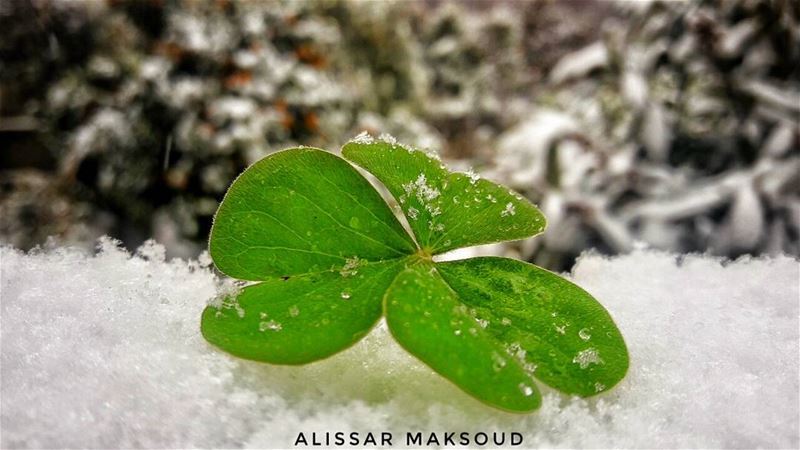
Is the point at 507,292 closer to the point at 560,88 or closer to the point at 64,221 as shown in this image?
the point at 64,221

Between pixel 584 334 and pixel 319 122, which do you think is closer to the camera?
pixel 584 334

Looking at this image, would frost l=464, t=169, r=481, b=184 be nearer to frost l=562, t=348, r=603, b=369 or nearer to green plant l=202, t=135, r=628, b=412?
green plant l=202, t=135, r=628, b=412

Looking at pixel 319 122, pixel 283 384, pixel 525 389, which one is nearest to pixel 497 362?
pixel 525 389

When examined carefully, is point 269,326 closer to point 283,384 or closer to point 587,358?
point 283,384

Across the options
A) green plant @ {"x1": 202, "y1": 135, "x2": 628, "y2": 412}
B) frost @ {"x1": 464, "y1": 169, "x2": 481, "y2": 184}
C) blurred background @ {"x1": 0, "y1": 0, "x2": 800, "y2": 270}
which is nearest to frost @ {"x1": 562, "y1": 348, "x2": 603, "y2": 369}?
green plant @ {"x1": 202, "y1": 135, "x2": 628, "y2": 412}

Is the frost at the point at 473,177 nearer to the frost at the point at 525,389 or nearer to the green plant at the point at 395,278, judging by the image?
the green plant at the point at 395,278
